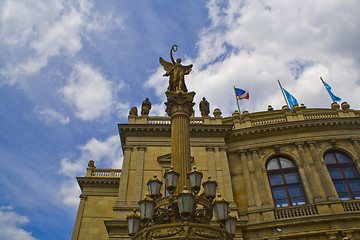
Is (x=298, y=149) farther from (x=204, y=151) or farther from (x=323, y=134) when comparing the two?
(x=204, y=151)

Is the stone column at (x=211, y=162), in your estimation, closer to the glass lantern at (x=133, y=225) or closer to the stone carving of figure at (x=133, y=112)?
the stone carving of figure at (x=133, y=112)

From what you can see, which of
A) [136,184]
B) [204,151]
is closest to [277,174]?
[204,151]

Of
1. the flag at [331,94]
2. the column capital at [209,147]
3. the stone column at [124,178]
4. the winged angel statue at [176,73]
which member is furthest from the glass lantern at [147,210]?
the flag at [331,94]

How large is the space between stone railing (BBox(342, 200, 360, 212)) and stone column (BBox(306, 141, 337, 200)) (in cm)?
Result: 67

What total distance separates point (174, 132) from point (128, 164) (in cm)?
977

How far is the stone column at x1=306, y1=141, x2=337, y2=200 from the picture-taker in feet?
59.8

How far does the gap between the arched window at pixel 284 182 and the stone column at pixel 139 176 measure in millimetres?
9051

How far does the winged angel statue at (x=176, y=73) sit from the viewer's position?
12.2 meters

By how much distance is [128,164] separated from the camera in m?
19.4

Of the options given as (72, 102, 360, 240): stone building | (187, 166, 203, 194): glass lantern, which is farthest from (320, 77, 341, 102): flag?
(187, 166, 203, 194): glass lantern

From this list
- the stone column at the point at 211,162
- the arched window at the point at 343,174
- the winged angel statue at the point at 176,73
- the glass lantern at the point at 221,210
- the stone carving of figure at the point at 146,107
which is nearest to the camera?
the glass lantern at the point at 221,210

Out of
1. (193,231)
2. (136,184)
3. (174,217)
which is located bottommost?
(193,231)

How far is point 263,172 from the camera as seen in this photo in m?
20.2

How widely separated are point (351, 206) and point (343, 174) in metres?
2.95
